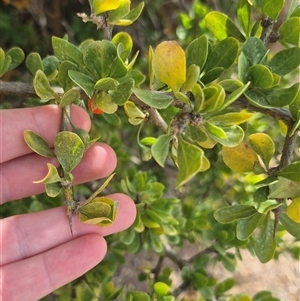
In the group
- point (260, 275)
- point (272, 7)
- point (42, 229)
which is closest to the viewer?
point (272, 7)

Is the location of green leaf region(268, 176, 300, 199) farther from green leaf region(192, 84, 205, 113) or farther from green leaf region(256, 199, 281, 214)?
green leaf region(192, 84, 205, 113)

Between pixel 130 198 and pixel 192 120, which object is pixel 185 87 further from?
pixel 130 198

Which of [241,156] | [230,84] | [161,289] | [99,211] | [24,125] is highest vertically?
[230,84]

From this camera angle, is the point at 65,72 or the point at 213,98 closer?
the point at 213,98

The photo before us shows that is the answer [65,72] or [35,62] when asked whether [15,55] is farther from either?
[65,72]

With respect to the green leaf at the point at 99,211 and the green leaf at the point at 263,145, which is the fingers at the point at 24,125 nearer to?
the green leaf at the point at 99,211

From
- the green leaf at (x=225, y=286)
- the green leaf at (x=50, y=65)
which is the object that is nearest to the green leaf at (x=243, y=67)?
the green leaf at (x=50, y=65)

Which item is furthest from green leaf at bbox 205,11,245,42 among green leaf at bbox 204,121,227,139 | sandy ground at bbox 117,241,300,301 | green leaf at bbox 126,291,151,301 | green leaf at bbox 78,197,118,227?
sandy ground at bbox 117,241,300,301

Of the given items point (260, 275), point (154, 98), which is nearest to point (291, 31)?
point (154, 98)
